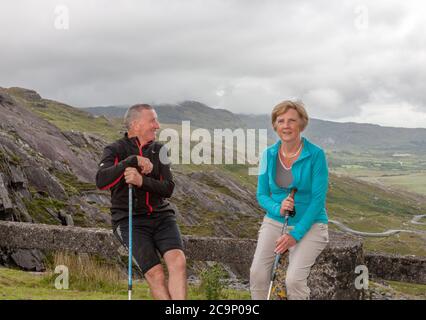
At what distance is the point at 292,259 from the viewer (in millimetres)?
6898

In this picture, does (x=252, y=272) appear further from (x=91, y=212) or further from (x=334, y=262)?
(x=91, y=212)

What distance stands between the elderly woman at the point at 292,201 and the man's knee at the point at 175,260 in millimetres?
983

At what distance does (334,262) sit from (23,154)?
22547 mm

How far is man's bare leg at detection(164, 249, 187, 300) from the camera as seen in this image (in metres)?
7.14

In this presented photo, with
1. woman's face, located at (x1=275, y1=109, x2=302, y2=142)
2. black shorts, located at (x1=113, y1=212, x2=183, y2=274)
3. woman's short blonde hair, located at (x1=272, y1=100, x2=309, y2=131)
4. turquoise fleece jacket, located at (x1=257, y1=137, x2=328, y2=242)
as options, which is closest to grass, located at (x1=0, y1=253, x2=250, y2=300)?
black shorts, located at (x1=113, y1=212, x2=183, y2=274)

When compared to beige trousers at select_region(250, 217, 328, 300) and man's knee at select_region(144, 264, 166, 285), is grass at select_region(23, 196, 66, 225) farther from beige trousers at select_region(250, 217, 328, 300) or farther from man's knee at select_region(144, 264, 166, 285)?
beige trousers at select_region(250, 217, 328, 300)

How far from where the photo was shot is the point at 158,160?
25.6ft

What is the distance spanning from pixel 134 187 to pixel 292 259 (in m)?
2.43

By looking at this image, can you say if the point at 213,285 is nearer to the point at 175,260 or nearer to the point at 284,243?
the point at 175,260

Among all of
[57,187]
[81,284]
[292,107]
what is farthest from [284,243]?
[57,187]

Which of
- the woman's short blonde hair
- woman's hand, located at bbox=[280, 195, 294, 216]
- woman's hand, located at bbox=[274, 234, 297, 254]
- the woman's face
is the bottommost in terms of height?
woman's hand, located at bbox=[274, 234, 297, 254]

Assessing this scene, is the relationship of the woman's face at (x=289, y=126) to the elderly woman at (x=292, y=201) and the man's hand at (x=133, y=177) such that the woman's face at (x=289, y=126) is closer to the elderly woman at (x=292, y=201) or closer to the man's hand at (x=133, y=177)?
the elderly woman at (x=292, y=201)

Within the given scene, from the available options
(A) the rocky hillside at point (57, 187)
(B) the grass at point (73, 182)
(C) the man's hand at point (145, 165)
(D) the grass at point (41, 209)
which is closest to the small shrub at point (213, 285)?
(C) the man's hand at point (145, 165)

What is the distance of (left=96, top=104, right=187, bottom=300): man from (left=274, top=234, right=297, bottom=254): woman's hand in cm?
138
